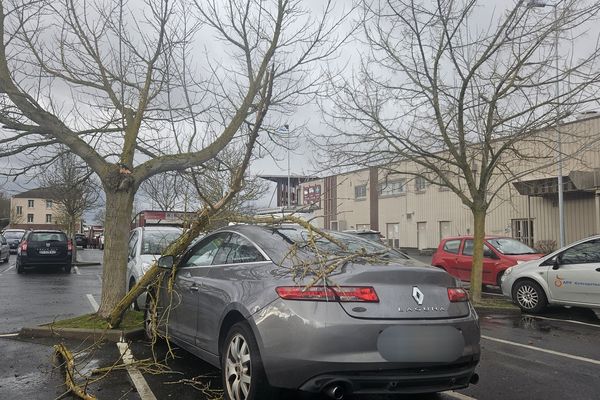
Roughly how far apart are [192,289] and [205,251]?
0.51 m

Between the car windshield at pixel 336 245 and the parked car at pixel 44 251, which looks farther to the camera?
the parked car at pixel 44 251

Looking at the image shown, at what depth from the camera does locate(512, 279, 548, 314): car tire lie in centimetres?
981

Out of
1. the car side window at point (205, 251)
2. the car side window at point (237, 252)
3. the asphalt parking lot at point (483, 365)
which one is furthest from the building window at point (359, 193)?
the car side window at point (237, 252)

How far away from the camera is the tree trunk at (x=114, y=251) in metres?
7.47

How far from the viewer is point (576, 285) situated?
9.16m

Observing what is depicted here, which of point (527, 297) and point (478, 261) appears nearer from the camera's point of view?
point (527, 297)

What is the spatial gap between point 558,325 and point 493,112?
410 centimetres

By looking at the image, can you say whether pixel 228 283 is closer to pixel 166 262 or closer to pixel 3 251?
pixel 166 262

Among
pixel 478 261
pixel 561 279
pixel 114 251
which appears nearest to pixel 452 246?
pixel 478 261

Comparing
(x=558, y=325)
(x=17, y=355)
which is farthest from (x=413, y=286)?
(x=558, y=325)

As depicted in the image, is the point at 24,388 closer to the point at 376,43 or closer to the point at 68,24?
the point at 68,24

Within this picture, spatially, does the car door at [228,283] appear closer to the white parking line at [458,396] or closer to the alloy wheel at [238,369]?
the alloy wheel at [238,369]

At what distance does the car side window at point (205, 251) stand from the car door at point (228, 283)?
0.17 m

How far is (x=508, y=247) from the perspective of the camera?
→ 13.7 m
